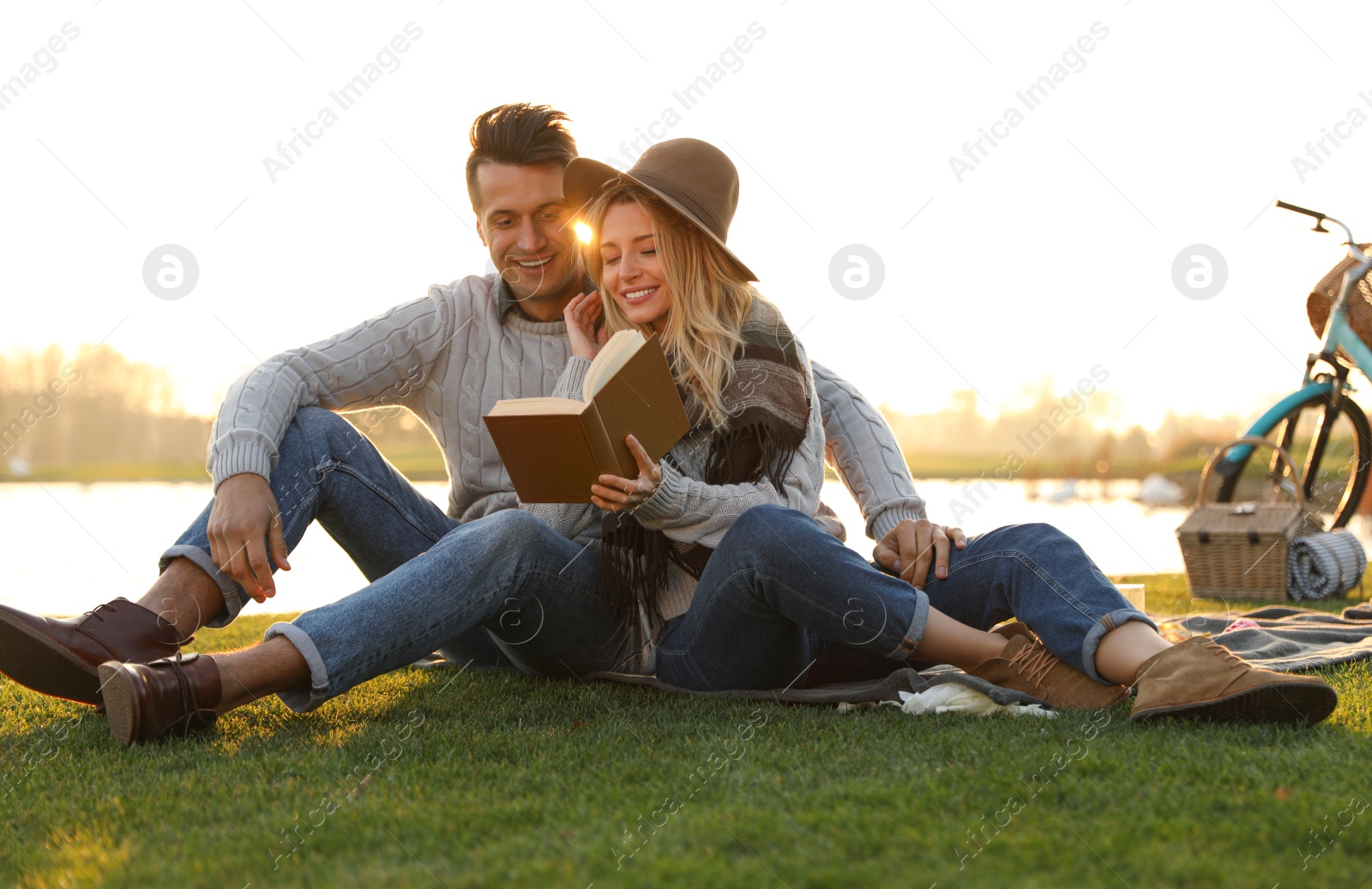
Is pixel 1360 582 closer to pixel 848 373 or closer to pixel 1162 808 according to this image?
pixel 848 373

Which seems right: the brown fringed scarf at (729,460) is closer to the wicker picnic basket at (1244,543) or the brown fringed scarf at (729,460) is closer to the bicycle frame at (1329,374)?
the wicker picnic basket at (1244,543)

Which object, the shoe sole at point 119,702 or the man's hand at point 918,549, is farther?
the man's hand at point 918,549

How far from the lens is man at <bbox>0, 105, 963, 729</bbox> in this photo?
73.8 inches

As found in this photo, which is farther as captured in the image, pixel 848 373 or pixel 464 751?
pixel 848 373

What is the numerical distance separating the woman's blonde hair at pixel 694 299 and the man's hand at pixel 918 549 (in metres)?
0.44

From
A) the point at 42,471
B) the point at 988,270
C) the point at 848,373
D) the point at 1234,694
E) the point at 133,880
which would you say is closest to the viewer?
the point at 133,880

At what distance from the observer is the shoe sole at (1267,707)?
5.39ft

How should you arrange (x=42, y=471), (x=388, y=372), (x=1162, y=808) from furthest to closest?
(x=42, y=471)
(x=388, y=372)
(x=1162, y=808)

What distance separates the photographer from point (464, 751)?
5.55 ft

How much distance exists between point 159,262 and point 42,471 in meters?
27.8

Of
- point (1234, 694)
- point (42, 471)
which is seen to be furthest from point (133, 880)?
point (42, 471)

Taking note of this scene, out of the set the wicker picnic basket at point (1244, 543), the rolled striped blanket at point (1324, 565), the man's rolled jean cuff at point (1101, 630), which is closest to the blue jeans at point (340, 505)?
the man's rolled jean cuff at point (1101, 630)

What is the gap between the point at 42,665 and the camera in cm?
181

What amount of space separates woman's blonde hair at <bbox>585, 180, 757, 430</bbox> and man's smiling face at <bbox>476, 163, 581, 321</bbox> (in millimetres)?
296
